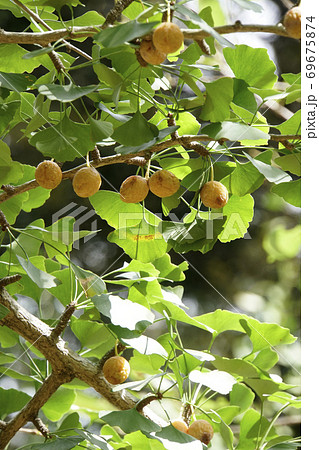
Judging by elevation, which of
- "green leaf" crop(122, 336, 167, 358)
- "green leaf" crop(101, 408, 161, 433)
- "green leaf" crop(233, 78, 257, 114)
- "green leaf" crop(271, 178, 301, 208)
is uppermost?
"green leaf" crop(233, 78, 257, 114)

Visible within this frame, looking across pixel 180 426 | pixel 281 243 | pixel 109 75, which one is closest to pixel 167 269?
pixel 180 426

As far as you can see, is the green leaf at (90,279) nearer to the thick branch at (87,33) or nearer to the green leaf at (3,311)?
the green leaf at (3,311)

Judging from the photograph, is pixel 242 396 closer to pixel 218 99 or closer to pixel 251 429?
pixel 251 429

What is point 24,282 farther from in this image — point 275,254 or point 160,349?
point 275,254

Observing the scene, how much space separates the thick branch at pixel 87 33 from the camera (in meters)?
0.34

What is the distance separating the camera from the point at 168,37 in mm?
316

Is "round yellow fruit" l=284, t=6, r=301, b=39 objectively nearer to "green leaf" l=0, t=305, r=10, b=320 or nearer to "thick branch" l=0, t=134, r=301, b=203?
"thick branch" l=0, t=134, r=301, b=203

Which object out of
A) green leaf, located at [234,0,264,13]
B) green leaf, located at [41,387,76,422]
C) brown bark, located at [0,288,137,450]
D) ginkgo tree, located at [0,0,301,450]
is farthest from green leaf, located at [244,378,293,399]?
green leaf, located at [234,0,264,13]

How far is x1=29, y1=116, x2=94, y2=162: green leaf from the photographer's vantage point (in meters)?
0.41

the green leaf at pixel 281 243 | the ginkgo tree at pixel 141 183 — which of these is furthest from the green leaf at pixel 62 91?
the green leaf at pixel 281 243

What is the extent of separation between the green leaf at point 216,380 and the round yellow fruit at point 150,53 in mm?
250

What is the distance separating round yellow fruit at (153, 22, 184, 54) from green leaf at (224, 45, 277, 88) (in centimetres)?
12

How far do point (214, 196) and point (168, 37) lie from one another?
130 mm

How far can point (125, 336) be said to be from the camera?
486 mm
